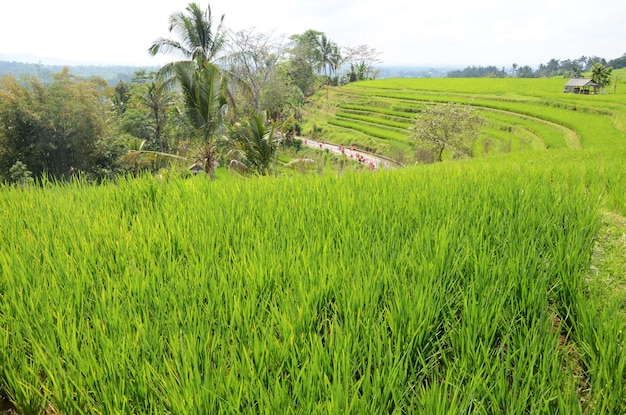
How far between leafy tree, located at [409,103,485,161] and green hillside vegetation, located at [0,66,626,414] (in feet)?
61.2

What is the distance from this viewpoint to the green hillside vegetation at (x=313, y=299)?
1.17 metres

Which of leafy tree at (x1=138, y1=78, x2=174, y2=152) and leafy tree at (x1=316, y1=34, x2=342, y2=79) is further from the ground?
leafy tree at (x1=316, y1=34, x2=342, y2=79)

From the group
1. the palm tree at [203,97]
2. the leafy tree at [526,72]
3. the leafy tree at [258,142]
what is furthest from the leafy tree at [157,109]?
the leafy tree at [526,72]

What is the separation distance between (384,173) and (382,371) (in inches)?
128

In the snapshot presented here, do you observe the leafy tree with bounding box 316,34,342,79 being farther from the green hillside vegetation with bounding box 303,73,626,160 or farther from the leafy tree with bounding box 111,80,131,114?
the leafy tree with bounding box 111,80,131,114

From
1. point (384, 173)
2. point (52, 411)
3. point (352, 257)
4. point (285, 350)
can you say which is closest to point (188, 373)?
point (285, 350)

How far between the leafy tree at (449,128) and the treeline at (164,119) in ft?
26.1

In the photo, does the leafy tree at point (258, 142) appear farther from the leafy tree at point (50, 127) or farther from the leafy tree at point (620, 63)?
the leafy tree at point (620, 63)

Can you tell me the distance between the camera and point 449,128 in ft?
69.7

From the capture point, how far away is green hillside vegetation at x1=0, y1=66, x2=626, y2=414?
3.84ft

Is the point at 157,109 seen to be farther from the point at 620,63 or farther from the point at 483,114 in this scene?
the point at 620,63

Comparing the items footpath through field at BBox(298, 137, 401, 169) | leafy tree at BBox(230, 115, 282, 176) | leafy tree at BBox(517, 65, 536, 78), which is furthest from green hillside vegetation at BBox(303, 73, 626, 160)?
leafy tree at BBox(517, 65, 536, 78)

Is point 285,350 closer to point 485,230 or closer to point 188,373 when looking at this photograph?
point 188,373

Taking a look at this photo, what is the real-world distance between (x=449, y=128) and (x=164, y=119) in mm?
20009
